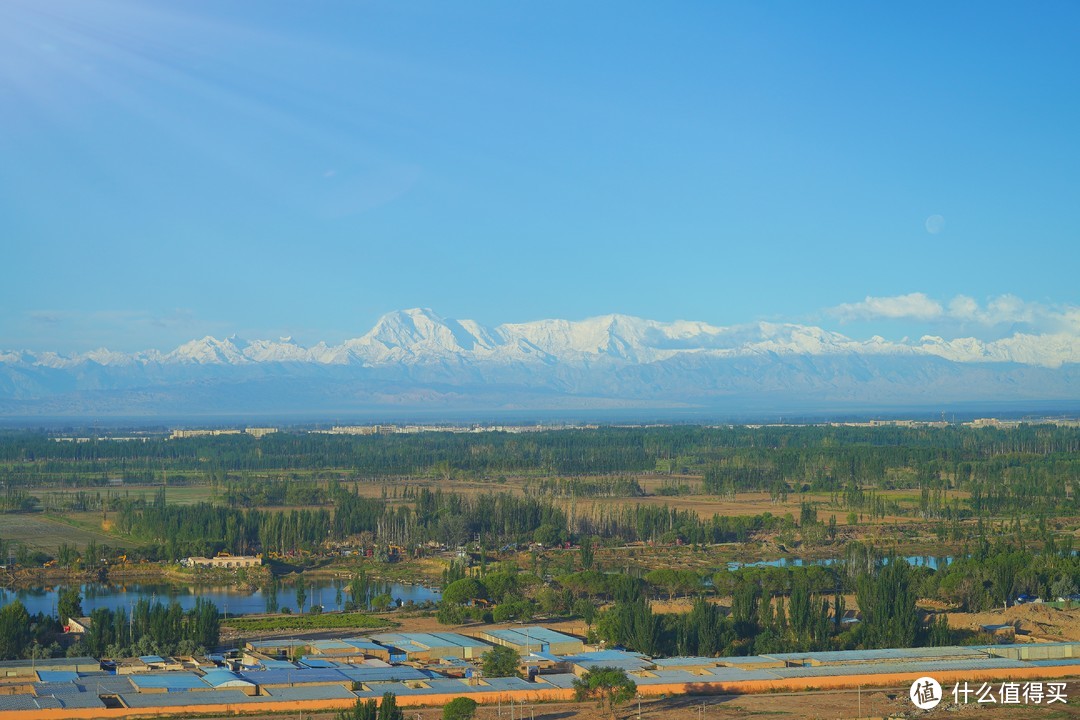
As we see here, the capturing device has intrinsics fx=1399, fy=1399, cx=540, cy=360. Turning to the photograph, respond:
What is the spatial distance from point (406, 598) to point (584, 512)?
29071mm

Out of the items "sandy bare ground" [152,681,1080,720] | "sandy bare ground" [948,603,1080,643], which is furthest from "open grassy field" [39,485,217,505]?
"sandy bare ground" [152,681,1080,720]

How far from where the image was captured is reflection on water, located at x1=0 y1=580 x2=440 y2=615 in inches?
2105

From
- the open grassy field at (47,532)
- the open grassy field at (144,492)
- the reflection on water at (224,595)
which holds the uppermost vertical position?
the open grassy field at (144,492)

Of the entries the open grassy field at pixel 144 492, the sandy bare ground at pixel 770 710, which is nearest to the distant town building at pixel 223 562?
the open grassy field at pixel 144 492

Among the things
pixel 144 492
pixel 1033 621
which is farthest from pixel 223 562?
pixel 144 492

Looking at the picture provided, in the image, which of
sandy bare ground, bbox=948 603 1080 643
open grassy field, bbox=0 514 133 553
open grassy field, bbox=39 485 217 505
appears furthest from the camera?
open grassy field, bbox=39 485 217 505

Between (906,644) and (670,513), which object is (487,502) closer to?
(670,513)

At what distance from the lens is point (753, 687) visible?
116 ft

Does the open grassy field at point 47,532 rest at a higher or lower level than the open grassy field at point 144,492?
lower

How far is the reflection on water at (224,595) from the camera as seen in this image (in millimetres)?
53469

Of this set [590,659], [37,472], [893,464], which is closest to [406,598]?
[590,659]

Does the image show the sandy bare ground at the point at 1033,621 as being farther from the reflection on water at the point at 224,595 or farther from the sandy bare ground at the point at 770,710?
the reflection on water at the point at 224,595

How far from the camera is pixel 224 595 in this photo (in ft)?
191

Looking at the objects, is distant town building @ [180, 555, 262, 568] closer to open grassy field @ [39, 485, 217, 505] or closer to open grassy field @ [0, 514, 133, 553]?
open grassy field @ [0, 514, 133, 553]
